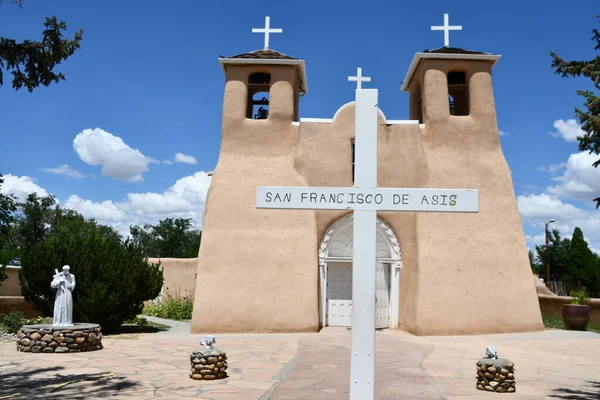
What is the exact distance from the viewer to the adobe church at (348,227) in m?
14.7

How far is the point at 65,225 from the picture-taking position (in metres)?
48.7

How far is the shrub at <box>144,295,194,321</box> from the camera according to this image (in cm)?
1961

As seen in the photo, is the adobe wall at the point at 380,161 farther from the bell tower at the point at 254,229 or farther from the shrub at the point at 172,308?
the shrub at the point at 172,308

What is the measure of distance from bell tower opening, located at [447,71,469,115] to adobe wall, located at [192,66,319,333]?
5331mm

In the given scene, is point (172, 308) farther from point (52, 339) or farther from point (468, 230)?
point (468, 230)

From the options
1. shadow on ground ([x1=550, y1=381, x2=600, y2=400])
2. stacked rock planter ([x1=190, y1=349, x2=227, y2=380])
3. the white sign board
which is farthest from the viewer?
stacked rock planter ([x1=190, y1=349, x2=227, y2=380])

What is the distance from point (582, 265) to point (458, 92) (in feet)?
64.9

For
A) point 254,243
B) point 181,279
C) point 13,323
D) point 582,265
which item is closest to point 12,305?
point 13,323

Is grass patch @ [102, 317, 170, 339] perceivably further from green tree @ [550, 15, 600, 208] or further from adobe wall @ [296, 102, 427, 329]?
green tree @ [550, 15, 600, 208]

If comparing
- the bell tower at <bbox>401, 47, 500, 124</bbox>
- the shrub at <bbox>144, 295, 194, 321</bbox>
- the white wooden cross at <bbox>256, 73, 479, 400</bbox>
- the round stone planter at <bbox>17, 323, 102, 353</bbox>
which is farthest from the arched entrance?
the white wooden cross at <bbox>256, 73, 479, 400</bbox>

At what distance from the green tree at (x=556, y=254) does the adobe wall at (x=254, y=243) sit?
28867 millimetres

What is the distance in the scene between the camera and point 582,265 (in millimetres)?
32875

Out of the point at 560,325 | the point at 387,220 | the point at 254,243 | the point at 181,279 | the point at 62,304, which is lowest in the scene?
the point at 560,325

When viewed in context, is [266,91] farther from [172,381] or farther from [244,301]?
[172,381]
